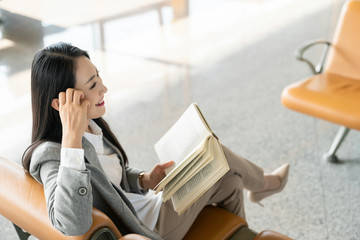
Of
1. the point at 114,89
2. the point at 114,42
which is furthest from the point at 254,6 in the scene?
the point at 114,89

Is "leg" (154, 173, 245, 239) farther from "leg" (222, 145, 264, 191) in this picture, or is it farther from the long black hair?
the long black hair

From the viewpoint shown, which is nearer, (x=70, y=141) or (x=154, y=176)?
(x=70, y=141)

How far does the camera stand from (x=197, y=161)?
1.54 m

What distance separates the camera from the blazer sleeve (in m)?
1.26

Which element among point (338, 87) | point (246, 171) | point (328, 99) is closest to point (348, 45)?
point (338, 87)

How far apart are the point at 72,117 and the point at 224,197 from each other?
2.46 ft

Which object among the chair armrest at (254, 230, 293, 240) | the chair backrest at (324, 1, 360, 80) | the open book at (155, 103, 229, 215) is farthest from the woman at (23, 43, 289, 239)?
the chair backrest at (324, 1, 360, 80)

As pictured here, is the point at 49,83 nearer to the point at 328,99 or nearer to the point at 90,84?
the point at 90,84

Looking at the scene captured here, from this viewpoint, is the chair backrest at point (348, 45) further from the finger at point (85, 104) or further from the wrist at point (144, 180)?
the finger at point (85, 104)

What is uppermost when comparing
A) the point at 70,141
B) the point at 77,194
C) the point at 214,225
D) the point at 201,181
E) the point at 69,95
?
the point at 69,95

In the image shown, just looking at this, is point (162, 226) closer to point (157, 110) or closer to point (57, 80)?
point (57, 80)

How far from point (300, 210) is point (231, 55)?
207 cm

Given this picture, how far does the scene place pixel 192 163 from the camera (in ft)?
5.03

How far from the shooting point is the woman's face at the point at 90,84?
1.46 metres
